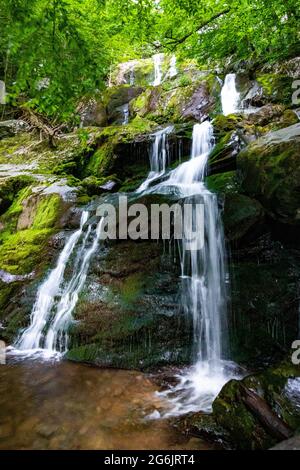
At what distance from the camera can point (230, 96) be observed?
11.3 m

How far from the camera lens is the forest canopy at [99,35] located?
3219 millimetres

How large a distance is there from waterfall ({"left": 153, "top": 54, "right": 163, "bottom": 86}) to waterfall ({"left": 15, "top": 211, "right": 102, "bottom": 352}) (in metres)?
12.4

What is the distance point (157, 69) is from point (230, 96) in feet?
25.9

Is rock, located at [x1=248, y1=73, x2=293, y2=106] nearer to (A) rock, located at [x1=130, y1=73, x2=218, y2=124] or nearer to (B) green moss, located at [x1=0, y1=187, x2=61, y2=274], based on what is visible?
(A) rock, located at [x1=130, y1=73, x2=218, y2=124]

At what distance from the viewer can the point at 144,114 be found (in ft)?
43.9

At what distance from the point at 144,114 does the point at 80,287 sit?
31.0 ft

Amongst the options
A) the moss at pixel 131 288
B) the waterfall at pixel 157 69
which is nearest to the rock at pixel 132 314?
the moss at pixel 131 288

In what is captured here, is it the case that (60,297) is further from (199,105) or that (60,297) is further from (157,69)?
(157,69)

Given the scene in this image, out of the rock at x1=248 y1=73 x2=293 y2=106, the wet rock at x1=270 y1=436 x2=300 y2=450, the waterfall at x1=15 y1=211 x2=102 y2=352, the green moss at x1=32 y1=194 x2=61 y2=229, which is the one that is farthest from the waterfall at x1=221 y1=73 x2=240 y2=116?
the wet rock at x1=270 y1=436 x2=300 y2=450

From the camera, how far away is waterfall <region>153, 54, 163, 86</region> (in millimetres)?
16939

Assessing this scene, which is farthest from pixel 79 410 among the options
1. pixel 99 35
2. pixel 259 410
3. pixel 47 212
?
pixel 99 35

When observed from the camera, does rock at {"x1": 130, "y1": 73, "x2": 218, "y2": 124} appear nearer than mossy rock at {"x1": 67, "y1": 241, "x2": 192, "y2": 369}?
No
